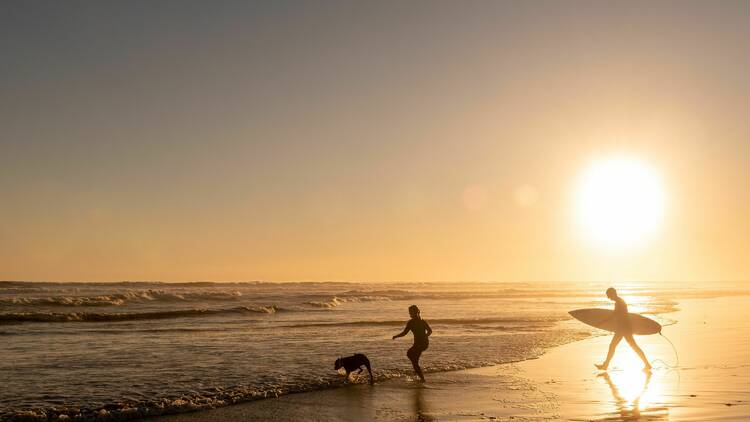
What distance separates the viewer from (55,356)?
18.0 metres

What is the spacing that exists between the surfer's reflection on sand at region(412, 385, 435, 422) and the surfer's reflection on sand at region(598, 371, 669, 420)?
2854 mm

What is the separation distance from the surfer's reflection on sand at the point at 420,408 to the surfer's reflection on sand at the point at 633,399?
285 cm

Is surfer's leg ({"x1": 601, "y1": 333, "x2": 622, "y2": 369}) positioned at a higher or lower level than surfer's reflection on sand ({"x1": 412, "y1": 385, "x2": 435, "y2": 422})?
higher

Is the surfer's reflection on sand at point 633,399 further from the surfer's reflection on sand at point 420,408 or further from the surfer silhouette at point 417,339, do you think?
the surfer silhouette at point 417,339

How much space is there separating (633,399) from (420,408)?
3.95 meters

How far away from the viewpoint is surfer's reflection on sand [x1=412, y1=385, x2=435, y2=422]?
977 cm

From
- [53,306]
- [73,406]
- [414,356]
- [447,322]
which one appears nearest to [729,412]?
[414,356]

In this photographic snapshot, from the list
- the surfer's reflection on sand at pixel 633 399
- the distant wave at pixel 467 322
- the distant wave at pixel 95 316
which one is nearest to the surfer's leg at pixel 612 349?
the surfer's reflection on sand at pixel 633 399

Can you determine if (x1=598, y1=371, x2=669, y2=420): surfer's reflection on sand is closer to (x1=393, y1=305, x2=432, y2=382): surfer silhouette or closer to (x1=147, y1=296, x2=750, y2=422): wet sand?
(x1=147, y1=296, x2=750, y2=422): wet sand

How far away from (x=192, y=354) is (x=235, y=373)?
433 centimetres

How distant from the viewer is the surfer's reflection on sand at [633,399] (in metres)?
9.43

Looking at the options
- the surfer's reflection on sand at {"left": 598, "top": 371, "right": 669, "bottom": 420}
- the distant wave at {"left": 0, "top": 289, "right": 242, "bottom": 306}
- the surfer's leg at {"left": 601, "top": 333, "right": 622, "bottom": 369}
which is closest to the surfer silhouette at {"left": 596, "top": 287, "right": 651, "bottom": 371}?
the surfer's leg at {"left": 601, "top": 333, "right": 622, "bottom": 369}

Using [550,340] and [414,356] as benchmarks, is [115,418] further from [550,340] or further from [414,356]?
[550,340]

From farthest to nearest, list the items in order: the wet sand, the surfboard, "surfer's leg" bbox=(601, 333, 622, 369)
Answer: the surfboard, "surfer's leg" bbox=(601, 333, 622, 369), the wet sand
